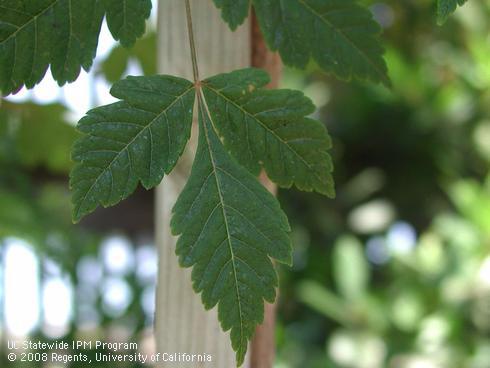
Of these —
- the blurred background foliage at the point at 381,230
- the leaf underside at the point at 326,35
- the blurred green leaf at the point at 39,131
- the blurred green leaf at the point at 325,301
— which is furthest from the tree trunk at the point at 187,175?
the blurred green leaf at the point at 325,301

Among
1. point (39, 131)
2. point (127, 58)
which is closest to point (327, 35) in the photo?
point (127, 58)

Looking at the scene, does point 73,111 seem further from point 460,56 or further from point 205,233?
point 460,56

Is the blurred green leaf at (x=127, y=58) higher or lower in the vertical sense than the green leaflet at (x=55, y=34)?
higher

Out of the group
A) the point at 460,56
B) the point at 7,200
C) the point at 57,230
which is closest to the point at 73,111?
the point at 7,200

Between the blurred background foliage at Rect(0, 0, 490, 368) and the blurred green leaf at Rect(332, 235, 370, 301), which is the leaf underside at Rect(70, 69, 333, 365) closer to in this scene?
the blurred background foliage at Rect(0, 0, 490, 368)

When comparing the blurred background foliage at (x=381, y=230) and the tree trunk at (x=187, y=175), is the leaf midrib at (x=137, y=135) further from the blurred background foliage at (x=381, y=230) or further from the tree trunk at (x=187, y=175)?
the blurred background foliage at (x=381, y=230)

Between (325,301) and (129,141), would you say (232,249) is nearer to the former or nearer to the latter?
(129,141)

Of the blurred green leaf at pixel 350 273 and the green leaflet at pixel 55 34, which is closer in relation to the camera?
the green leaflet at pixel 55 34
